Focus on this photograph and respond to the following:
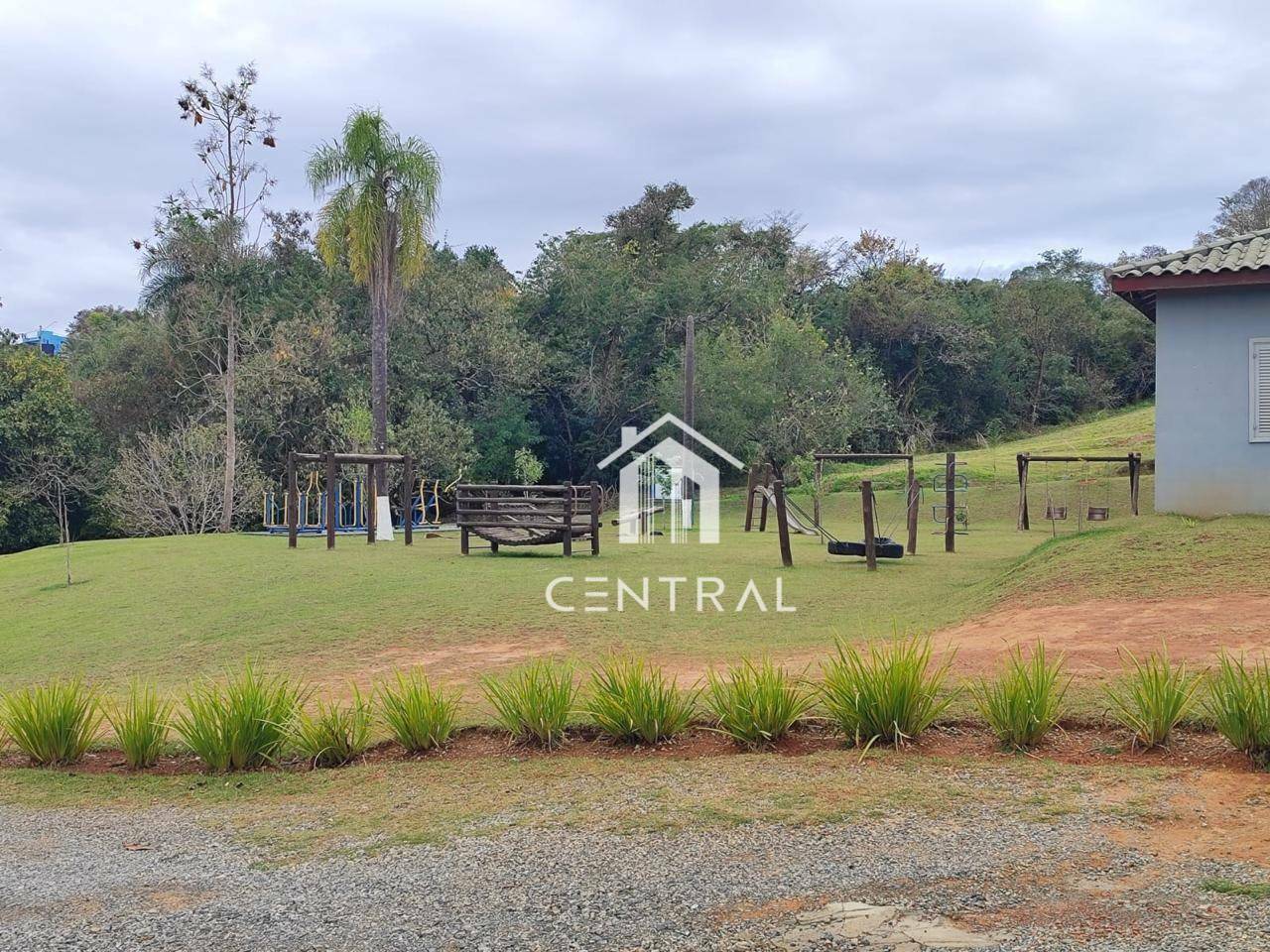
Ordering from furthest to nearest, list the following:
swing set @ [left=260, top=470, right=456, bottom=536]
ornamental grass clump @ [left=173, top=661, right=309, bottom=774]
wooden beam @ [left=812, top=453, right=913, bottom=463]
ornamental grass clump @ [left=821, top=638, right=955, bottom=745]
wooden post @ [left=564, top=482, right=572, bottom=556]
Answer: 1. swing set @ [left=260, top=470, right=456, bottom=536]
2. wooden beam @ [left=812, top=453, right=913, bottom=463]
3. wooden post @ [left=564, top=482, right=572, bottom=556]
4. ornamental grass clump @ [left=173, top=661, right=309, bottom=774]
5. ornamental grass clump @ [left=821, top=638, right=955, bottom=745]

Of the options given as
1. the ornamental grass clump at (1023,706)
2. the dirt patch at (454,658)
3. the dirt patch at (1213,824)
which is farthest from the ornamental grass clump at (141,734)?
the dirt patch at (1213,824)

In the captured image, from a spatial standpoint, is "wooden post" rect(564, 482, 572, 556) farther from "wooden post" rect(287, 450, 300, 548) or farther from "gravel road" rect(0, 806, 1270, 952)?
"gravel road" rect(0, 806, 1270, 952)

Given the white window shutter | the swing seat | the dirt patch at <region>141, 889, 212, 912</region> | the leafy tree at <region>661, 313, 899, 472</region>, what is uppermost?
the leafy tree at <region>661, 313, 899, 472</region>

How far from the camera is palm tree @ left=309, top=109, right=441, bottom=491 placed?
82.4 ft

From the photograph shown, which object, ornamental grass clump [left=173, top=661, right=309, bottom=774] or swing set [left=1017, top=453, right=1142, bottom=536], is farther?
swing set [left=1017, top=453, right=1142, bottom=536]

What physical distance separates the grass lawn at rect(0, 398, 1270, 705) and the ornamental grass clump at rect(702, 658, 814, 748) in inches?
85.7

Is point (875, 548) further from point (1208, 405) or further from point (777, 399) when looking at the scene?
point (777, 399)

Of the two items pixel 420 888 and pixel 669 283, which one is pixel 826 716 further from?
pixel 669 283

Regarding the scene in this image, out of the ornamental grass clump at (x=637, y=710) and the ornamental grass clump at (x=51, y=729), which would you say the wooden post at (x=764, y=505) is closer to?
the ornamental grass clump at (x=637, y=710)

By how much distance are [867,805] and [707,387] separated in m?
29.1

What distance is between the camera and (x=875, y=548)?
16484 millimetres

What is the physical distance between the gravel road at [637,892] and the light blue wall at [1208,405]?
10.7m

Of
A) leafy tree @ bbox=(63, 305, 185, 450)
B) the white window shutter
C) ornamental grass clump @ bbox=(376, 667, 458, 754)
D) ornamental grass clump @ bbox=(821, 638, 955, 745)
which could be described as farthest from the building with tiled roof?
leafy tree @ bbox=(63, 305, 185, 450)

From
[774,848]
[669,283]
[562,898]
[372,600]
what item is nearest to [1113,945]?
[774,848]
